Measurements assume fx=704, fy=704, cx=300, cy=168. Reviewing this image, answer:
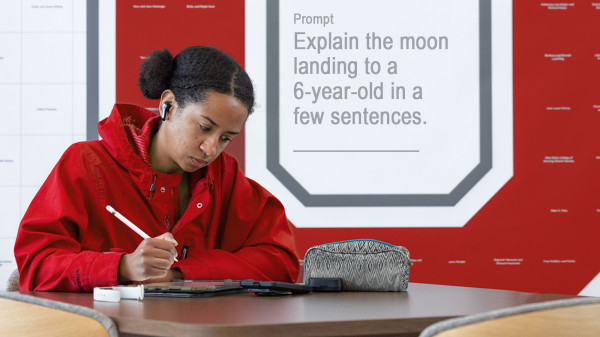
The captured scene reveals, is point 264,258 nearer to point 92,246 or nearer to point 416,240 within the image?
point 92,246

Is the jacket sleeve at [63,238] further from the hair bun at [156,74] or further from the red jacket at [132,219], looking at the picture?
the hair bun at [156,74]

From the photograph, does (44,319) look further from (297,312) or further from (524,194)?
(524,194)

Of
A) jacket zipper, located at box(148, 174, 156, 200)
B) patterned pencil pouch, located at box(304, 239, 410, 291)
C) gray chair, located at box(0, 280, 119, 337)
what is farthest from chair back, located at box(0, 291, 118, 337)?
jacket zipper, located at box(148, 174, 156, 200)

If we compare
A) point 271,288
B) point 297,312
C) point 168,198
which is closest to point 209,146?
point 168,198

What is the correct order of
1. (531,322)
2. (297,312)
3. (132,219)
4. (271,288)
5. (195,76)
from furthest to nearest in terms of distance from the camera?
(195,76) < (132,219) < (271,288) < (297,312) < (531,322)

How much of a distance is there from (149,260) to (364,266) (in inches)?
17.4

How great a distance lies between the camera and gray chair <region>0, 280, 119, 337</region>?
Result: 2.93 feet

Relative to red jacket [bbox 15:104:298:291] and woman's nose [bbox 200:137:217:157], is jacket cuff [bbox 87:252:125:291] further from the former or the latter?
woman's nose [bbox 200:137:217:157]

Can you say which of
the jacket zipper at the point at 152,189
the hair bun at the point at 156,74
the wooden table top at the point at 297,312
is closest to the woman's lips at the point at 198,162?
the jacket zipper at the point at 152,189

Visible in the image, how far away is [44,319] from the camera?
896mm

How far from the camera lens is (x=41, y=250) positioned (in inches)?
60.1

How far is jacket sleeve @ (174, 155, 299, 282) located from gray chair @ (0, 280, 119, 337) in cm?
72

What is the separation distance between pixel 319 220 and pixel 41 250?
1520 millimetres

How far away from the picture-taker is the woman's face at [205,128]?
5.86ft
